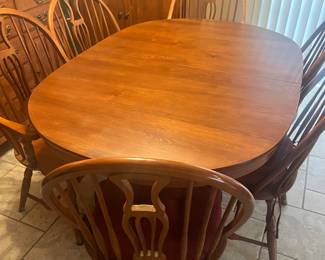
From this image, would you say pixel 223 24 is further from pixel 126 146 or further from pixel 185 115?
pixel 126 146

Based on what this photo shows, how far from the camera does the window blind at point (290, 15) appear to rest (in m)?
2.27

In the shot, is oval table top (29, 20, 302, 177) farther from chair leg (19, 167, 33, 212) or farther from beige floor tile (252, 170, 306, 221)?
beige floor tile (252, 170, 306, 221)

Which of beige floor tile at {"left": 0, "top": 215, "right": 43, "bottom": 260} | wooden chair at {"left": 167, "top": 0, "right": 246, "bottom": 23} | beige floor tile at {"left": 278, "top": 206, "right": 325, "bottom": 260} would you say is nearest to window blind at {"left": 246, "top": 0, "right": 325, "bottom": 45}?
wooden chair at {"left": 167, "top": 0, "right": 246, "bottom": 23}

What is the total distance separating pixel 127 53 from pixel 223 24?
644 millimetres

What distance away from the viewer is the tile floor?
1422 mm

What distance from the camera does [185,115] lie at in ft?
3.34

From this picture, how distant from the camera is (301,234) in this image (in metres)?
1.50

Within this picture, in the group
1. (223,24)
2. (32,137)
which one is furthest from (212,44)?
(32,137)

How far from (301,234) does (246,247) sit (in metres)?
0.30

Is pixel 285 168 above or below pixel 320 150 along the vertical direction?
above

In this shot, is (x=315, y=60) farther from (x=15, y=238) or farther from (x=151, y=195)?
(x=15, y=238)

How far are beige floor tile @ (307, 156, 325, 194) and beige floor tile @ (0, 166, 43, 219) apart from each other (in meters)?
1.60

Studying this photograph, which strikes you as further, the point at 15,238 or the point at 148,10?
the point at 148,10

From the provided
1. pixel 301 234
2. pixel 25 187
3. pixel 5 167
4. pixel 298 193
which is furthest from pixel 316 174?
pixel 5 167
